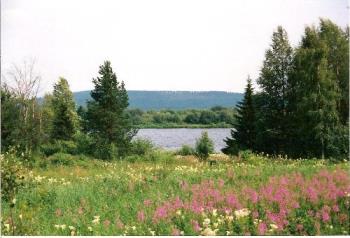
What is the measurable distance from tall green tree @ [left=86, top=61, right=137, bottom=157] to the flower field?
12.1 m

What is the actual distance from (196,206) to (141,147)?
16.5m

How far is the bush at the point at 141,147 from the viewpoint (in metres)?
24.9

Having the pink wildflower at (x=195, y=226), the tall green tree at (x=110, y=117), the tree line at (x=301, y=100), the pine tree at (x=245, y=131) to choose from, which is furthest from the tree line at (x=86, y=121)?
the pink wildflower at (x=195, y=226)

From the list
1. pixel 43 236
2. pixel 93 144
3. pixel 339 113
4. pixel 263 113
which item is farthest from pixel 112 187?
pixel 263 113

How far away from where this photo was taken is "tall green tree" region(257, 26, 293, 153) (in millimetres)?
26906

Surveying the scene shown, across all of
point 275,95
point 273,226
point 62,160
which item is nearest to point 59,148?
point 62,160

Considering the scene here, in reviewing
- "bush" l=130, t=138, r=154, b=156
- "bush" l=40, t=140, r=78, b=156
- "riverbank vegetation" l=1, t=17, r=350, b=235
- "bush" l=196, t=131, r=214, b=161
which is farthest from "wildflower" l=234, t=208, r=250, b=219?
"bush" l=196, t=131, r=214, b=161

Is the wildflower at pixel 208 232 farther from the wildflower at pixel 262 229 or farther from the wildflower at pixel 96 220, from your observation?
the wildflower at pixel 96 220

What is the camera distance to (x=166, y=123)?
22266 millimetres

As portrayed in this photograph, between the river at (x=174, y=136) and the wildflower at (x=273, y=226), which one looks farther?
the river at (x=174, y=136)

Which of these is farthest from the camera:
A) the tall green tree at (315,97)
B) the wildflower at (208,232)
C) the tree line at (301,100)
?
the tall green tree at (315,97)

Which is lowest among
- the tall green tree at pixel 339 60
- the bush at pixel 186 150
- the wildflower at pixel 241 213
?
the bush at pixel 186 150

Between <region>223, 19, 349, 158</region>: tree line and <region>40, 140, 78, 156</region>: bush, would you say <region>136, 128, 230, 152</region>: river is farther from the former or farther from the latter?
<region>40, 140, 78, 156</region>: bush

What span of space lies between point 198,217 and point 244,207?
2.93 ft
